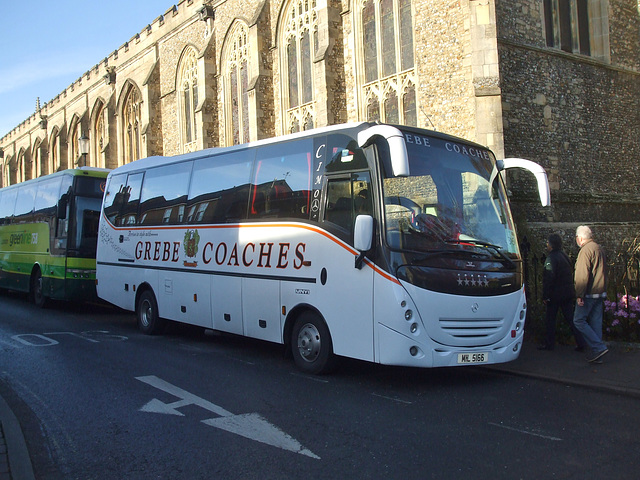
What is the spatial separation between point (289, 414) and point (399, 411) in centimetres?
109

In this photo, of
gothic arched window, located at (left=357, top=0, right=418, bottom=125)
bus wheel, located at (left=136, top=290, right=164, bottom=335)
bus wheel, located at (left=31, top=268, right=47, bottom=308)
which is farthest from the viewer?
gothic arched window, located at (left=357, top=0, right=418, bottom=125)

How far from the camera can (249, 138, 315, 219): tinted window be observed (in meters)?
7.84

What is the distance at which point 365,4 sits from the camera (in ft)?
64.9

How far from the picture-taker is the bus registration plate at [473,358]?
6789 millimetres

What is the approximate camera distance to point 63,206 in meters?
14.2

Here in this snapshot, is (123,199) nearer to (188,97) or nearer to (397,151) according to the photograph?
(397,151)

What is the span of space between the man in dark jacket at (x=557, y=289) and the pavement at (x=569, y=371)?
227mm

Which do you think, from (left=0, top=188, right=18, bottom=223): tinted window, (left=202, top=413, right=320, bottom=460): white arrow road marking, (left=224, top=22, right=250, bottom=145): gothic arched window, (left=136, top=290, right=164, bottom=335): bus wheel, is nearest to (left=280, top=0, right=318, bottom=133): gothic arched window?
(left=224, top=22, right=250, bottom=145): gothic arched window

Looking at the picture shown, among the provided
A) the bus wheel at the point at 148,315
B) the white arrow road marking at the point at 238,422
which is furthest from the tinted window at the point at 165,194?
the white arrow road marking at the point at 238,422

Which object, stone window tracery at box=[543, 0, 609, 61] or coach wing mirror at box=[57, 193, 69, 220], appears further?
stone window tracery at box=[543, 0, 609, 61]

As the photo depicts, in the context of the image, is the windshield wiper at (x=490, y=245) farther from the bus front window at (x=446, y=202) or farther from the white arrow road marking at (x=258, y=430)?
the white arrow road marking at (x=258, y=430)

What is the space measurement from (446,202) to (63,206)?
34.2ft

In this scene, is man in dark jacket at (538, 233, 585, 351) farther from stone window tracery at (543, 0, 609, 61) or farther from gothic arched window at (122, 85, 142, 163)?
gothic arched window at (122, 85, 142, 163)

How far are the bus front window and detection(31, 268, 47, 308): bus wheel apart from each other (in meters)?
11.7
